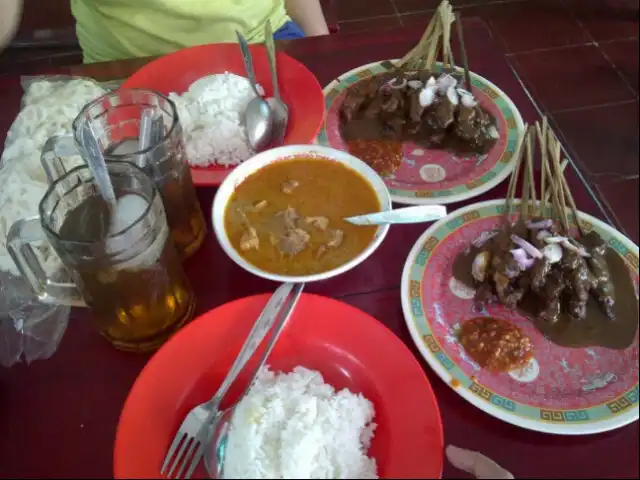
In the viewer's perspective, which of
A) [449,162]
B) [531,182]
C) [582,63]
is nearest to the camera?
[531,182]

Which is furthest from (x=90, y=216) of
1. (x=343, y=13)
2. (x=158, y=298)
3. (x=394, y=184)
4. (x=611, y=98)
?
(x=343, y=13)

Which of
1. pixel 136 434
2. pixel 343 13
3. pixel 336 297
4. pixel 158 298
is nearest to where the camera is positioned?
pixel 136 434

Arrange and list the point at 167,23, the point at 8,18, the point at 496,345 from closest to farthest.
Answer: the point at 496,345 → the point at 167,23 → the point at 8,18

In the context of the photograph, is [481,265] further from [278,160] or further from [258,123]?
[258,123]

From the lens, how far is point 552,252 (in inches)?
35.5

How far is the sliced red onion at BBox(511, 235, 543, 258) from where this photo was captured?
2.97 feet

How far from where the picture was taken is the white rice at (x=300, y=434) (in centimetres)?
75

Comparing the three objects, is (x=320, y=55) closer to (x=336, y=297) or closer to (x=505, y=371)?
(x=336, y=297)

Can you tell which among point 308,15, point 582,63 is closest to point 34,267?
point 308,15

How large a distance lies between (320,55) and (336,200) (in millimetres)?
467

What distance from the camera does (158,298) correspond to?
871 mm

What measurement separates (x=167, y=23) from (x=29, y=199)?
62 centimetres

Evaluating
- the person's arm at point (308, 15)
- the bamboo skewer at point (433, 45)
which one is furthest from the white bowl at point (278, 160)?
the person's arm at point (308, 15)

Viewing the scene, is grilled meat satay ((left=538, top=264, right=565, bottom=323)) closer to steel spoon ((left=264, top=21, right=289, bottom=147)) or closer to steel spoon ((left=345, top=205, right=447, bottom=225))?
steel spoon ((left=345, top=205, right=447, bottom=225))
